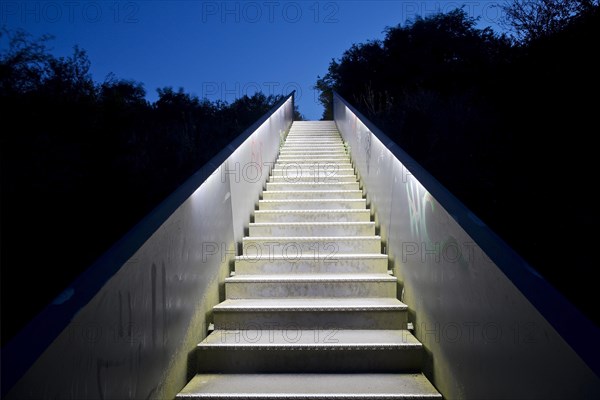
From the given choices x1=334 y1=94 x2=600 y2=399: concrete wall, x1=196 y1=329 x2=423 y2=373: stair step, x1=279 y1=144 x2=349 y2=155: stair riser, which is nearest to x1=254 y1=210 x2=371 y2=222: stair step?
x1=334 y1=94 x2=600 y2=399: concrete wall

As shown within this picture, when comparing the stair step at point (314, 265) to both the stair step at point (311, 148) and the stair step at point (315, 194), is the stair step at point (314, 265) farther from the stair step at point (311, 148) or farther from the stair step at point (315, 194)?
the stair step at point (311, 148)

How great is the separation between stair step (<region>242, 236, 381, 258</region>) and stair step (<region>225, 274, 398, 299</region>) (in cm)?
64

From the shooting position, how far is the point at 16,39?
8.74 meters

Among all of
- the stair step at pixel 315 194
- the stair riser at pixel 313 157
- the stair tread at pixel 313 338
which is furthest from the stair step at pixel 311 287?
the stair riser at pixel 313 157

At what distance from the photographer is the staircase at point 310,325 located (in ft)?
7.75

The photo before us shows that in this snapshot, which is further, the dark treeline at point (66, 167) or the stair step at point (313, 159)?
the stair step at point (313, 159)

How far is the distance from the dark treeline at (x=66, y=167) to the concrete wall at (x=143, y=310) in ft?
5.57

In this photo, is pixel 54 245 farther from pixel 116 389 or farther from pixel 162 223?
pixel 116 389

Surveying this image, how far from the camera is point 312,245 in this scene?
391 cm

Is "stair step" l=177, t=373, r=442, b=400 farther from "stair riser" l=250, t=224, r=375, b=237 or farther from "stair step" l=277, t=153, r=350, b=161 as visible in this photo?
"stair step" l=277, t=153, r=350, b=161

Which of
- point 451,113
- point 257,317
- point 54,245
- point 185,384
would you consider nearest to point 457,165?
point 451,113

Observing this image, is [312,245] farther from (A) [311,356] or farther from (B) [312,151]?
(B) [312,151]

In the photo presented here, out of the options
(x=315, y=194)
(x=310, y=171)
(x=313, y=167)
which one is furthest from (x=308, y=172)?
(x=315, y=194)

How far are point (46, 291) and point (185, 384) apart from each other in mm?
3208
